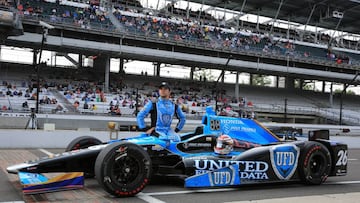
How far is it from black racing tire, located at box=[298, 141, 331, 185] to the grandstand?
1796 centimetres

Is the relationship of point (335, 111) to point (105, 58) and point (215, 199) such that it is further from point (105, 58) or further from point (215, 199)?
point (215, 199)

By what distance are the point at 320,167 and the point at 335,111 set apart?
35.6m

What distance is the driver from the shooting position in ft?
24.1

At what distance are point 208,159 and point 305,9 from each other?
41110mm

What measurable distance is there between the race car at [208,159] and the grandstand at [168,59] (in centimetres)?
1721

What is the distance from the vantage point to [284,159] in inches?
296

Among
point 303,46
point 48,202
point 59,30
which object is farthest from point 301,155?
point 303,46

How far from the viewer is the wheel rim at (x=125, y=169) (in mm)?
6084

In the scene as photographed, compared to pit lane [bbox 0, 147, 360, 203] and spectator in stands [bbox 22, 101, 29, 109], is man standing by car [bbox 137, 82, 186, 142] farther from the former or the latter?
spectator in stands [bbox 22, 101, 29, 109]

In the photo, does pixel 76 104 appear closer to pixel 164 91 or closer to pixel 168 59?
pixel 168 59

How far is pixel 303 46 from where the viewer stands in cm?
4531

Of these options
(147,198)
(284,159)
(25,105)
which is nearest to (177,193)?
(147,198)

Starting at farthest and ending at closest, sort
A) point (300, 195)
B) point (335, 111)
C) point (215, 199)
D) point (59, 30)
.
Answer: point (335, 111) → point (59, 30) → point (300, 195) → point (215, 199)

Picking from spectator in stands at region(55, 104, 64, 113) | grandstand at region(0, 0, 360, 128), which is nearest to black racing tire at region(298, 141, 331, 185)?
grandstand at region(0, 0, 360, 128)
